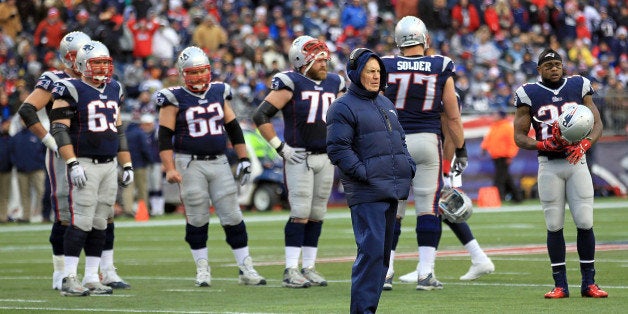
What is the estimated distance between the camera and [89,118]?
1092cm

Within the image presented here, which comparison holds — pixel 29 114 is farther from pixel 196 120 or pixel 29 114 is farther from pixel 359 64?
pixel 359 64

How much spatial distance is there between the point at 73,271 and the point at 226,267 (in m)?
2.80

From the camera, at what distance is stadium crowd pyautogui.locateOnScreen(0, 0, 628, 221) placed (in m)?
26.0

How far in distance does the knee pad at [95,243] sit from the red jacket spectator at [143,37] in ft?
53.4

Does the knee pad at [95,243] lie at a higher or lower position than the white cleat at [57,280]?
higher

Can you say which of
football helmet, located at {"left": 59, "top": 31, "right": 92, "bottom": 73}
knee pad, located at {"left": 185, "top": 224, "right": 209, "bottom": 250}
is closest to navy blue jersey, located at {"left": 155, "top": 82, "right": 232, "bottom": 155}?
knee pad, located at {"left": 185, "top": 224, "right": 209, "bottom": 250}

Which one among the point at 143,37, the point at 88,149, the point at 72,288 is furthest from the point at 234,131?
the point at 143,37

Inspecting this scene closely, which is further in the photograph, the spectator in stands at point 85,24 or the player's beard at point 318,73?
the spectator in stands at point 85,24

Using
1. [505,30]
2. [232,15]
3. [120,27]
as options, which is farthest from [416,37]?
[505,30]

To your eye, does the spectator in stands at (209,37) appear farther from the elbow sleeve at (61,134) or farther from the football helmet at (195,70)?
the elbow sleeve at (61,134)

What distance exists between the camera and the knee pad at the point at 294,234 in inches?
440

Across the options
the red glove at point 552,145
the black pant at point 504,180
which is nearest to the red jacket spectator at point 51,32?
the black pant at point 504,180

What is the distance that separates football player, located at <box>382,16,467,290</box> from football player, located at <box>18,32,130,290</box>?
8.59ft

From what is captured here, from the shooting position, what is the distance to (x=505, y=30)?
3152 centimetres
